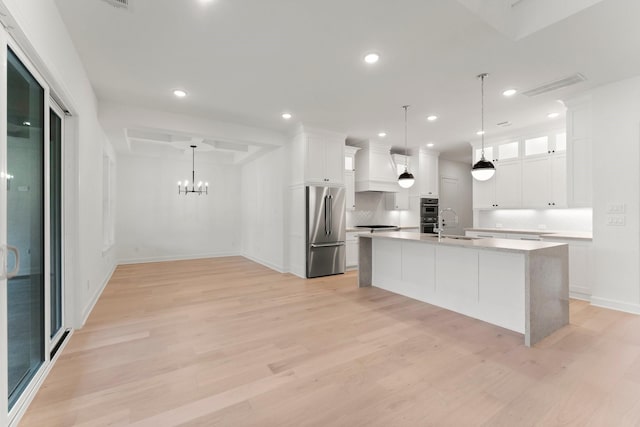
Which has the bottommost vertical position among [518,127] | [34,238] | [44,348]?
[44,348]

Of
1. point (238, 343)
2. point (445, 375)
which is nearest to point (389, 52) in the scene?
point (445, 375)

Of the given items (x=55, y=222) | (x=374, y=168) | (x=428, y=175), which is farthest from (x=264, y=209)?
(x=55, y=222)

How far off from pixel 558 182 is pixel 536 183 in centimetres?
33

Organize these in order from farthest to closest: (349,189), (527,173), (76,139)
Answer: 1. (349,189)
2. (527,173)
3. (76,139)

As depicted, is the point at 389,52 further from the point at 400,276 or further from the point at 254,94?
the point at 400,276

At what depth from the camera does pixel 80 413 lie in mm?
1783

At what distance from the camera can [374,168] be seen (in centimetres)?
664

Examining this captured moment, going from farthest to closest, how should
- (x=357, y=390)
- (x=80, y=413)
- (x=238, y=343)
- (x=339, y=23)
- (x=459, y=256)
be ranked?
(x=459, y=256) < (x=238, y=343) < (x=339, y=23) < (x=357, y=390) < (x=80, y=413)

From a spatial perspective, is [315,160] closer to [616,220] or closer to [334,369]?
[334,369]

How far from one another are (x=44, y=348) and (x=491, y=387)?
131 inches

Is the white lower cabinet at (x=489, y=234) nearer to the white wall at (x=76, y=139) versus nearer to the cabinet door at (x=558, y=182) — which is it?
the cabinet door at (x=558, y=182)

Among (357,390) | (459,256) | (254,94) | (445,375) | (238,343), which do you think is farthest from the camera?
(254,94)

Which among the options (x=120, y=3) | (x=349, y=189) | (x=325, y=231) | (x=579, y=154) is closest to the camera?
(x=120, y=3)

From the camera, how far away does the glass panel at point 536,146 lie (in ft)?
17.2
